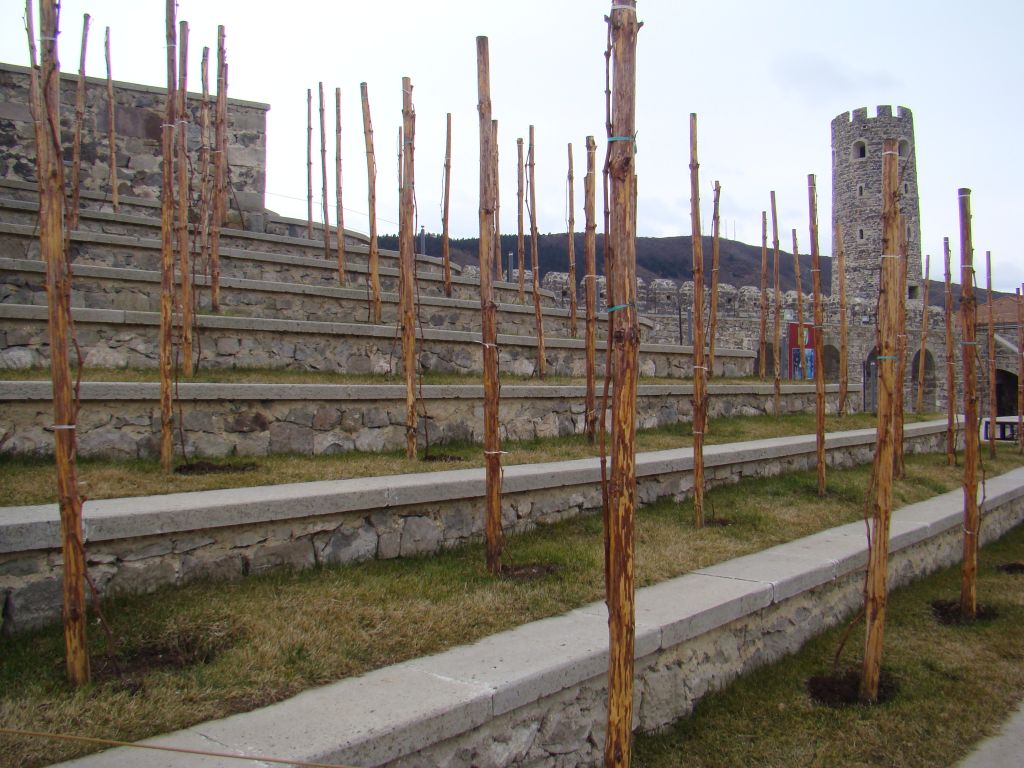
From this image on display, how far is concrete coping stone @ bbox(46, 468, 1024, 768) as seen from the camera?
2.42 meters

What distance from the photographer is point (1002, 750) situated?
138 inches

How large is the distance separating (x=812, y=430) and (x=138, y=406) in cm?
707

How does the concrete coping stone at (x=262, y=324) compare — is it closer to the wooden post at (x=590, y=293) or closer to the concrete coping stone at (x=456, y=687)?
the wooden post at (x=590, y=293)

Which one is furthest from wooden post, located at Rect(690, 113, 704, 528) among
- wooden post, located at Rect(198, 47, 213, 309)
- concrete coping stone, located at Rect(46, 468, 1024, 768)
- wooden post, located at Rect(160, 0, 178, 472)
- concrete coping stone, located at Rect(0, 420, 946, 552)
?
wooden post, located at Rect(198, 47, 213, 309)

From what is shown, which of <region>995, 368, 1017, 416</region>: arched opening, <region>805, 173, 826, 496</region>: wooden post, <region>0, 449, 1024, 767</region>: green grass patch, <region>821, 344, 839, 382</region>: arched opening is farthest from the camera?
<region>995, 368, 1017, 416</region>: arched opening

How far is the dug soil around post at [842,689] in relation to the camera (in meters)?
3.89

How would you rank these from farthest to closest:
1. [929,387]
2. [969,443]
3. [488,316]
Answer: [929,387]
[969,443]
[488,316]

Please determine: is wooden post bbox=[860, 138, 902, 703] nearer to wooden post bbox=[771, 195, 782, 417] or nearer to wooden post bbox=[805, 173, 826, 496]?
wooden post bbox=[805, 173, 826, 496]

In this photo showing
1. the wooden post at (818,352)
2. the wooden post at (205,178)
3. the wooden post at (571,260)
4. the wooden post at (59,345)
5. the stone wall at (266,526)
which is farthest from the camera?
the wooden post at (571,260)

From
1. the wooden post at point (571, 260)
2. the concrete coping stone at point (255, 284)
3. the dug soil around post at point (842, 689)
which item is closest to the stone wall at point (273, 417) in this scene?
the concrete coping stone at point (255, 284)

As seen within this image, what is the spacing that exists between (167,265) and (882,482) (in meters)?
4.18

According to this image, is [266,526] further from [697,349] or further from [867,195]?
[867,195]

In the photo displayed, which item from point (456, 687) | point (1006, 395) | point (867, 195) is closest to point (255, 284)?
point (456, 687)

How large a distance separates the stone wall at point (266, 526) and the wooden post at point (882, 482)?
6.42 feet
